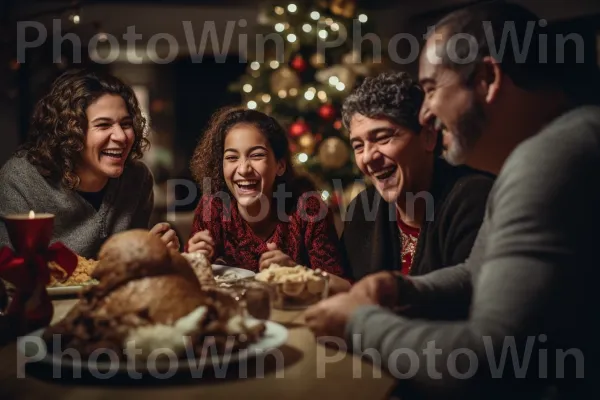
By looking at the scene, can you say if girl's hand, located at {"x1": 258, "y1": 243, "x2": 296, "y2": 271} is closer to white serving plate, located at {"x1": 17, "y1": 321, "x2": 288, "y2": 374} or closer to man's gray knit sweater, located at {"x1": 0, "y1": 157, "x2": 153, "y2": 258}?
white serving plate, located at {"x1": 17, "y1": 321, "x2": 288, "y2": 374}

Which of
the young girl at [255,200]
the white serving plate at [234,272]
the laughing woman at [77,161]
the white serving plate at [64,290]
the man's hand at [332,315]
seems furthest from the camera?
the laughing woman at [77,161]

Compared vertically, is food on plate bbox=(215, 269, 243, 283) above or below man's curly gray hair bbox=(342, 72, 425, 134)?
below

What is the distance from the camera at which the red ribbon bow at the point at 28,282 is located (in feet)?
4.88

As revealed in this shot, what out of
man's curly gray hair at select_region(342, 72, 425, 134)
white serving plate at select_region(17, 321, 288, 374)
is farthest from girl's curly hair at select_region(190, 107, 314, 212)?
white serving plate at select_region(17, 321, 288, 374)

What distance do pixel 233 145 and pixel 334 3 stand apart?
3.20 meters

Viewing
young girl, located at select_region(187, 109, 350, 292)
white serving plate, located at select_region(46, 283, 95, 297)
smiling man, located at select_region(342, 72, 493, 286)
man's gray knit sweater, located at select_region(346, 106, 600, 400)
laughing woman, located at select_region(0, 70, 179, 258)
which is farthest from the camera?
laughing woman, located at select_region(0, 70, 179, 258)

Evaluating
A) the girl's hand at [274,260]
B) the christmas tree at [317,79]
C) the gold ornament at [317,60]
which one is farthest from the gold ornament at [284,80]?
the girl's hand at [274,260]

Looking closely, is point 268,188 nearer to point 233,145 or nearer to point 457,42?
point 233,145

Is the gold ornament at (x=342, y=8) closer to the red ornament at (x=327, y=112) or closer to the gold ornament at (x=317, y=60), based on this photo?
the gold ornament at (x=317, y=60)

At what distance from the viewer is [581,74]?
56.6 inches

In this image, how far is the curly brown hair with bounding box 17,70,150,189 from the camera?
279cm

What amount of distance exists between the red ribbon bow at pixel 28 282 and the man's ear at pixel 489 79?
1.06 m

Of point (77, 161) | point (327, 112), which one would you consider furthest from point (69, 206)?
point (327, 112)

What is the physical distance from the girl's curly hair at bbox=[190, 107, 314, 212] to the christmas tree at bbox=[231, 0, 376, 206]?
2.43 meters
